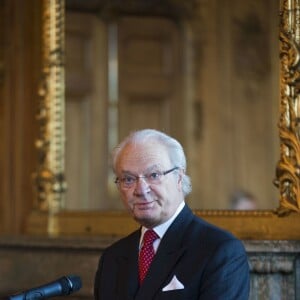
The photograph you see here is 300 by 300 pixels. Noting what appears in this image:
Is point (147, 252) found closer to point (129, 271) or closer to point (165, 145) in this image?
point (129, 271)

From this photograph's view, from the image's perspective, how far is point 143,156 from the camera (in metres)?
3.06

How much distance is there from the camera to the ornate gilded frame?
3.86 meters

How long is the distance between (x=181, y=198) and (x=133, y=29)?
323 cm

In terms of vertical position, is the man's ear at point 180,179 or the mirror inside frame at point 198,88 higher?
the mirror inside frame at point 198,88

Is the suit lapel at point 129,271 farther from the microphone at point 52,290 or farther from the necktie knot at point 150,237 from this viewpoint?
the microphone at point 52,290

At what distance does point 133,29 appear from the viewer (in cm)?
625

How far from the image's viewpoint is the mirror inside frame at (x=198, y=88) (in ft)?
19.6

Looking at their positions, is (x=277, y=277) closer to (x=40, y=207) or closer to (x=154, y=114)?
(x=40, y=207)

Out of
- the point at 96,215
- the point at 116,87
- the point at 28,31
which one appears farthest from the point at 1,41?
the point at 96,215

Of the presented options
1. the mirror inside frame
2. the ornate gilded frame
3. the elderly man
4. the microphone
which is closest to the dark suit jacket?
the elderly man

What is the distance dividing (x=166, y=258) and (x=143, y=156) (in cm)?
30

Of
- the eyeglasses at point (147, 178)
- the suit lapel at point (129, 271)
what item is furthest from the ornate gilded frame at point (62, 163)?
the eyeglasses at point (147, 178)

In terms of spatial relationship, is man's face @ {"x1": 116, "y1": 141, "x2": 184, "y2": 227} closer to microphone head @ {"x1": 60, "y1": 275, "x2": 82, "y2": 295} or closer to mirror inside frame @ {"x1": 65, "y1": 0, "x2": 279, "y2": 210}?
microphone head @ {"x1": 60, "y1": 275, "x2": 82, "y2": 295}

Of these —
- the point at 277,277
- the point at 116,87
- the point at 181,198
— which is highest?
the point at 116,87
